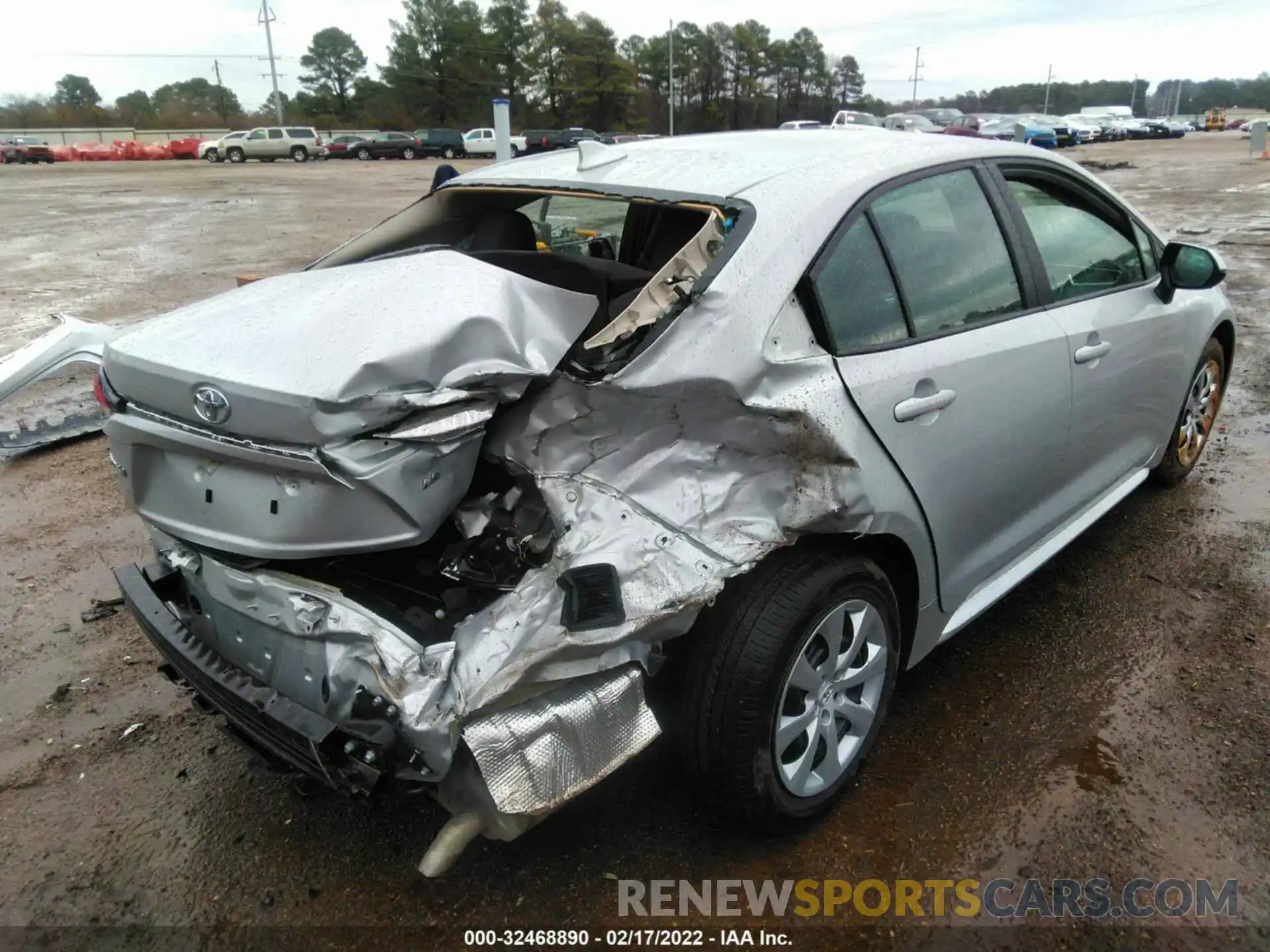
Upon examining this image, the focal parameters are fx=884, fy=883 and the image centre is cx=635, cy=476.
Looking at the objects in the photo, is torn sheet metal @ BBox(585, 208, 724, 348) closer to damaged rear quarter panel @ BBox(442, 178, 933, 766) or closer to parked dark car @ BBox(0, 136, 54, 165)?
damaged rear quarter panel @ BBox(442, 178, 933, 766)

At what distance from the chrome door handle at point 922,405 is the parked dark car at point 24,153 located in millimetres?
51253

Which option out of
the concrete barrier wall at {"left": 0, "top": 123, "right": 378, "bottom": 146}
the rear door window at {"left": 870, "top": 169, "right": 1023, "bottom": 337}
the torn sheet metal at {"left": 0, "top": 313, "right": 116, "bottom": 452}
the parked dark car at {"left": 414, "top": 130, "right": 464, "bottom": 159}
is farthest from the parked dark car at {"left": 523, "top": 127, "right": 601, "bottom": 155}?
the rear door window at {"left": 870, "top": 169, "right": 1023, "bottom": 337}

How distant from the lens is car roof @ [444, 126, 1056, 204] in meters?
2.47

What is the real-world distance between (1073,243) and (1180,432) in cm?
144

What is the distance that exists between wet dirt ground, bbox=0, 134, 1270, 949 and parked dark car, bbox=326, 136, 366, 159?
4549 cm

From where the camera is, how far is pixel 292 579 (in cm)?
205

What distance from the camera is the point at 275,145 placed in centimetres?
4247

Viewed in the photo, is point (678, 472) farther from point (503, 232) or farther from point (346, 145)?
point (346, 145)

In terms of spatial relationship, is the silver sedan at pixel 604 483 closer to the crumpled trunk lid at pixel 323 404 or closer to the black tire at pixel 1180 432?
the crumpled trunk lid at pixel 323 404

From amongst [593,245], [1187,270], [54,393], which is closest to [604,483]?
[593,245]

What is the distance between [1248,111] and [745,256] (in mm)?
97652

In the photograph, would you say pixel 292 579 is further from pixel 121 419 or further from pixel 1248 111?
pixel 1248 111

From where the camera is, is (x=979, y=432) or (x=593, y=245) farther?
(x=593, y=245)

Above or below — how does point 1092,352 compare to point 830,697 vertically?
above
